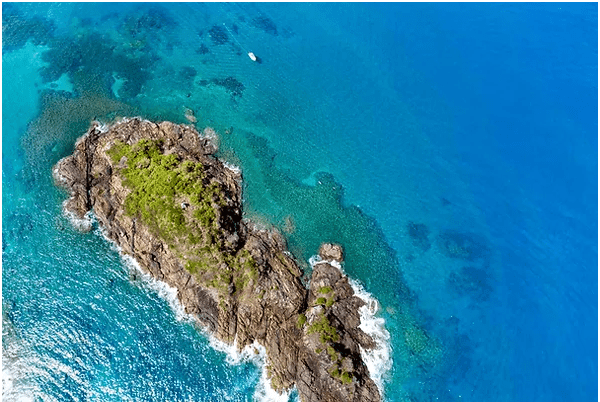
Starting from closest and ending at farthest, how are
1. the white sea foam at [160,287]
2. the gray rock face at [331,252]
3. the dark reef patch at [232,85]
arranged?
the white sea foam at [160,287], the gray rock face at [331,252], the dark reef patch at [232,85]

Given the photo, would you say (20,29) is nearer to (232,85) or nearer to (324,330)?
(232,85)

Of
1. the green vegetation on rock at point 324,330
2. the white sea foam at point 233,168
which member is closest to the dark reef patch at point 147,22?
the white sea foam at point 233,168

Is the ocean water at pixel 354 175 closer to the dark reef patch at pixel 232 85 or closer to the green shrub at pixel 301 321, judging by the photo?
the dark reef patch at pixel 232 85

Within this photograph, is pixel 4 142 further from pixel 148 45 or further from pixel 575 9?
pixel 575 9

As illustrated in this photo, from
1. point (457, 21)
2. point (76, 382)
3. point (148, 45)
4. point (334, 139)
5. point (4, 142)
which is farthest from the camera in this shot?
point (457, 21)

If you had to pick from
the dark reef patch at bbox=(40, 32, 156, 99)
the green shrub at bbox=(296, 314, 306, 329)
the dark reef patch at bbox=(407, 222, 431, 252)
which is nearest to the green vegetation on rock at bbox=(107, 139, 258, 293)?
the green shrub at bbox=(296, 314, 306, 329)

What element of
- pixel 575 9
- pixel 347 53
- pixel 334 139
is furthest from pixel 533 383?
pixel 575 9
